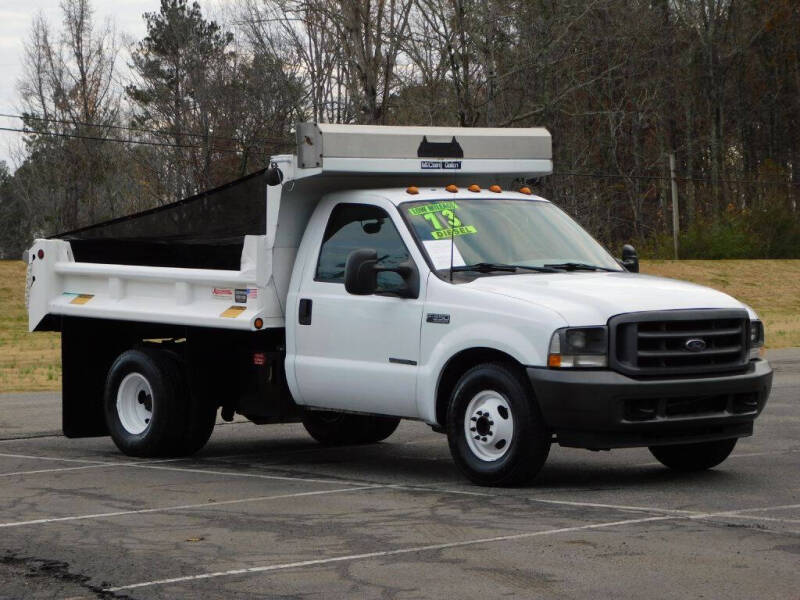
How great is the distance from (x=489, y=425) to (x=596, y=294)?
1.11 meters

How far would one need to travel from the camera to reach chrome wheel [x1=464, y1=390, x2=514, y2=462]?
9.47m

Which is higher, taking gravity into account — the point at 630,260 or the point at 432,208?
the point at 432,208

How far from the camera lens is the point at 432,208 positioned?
10.5 metres

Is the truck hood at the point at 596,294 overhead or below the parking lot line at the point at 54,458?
overhead

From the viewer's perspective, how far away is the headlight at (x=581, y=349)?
910 cm

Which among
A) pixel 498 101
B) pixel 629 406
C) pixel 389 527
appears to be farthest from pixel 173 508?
pixel 498 101

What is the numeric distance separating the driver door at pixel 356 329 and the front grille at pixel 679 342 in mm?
1563

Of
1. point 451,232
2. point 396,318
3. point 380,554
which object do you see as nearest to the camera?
point 380,554

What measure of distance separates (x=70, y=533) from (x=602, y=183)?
53.5m

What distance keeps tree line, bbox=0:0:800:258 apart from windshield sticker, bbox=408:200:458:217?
29.0 metres

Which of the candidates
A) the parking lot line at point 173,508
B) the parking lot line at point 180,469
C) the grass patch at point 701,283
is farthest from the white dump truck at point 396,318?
the grass patch at point 701,283

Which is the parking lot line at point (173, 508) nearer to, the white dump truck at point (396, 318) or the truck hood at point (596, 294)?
the white dump truck at point (396, 318)

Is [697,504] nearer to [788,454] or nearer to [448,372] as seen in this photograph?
[448,372]

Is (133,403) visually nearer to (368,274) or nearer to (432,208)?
(368,274)
